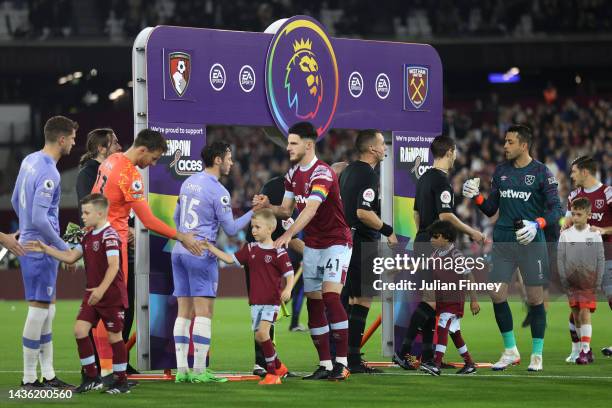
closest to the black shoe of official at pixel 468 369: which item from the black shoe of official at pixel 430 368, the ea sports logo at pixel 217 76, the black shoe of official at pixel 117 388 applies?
the black shoe of official at pixel 430 368

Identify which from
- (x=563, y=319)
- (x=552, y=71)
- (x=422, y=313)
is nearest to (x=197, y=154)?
(x=422, y=313)

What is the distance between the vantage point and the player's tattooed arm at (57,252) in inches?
387

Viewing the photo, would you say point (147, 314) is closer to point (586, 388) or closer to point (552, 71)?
point (586, 388)

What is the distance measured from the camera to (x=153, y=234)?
1141 centimetres

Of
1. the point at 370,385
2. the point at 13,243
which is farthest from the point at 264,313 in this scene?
the point at 13,243

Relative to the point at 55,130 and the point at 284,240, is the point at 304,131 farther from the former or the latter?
the point at 55,130

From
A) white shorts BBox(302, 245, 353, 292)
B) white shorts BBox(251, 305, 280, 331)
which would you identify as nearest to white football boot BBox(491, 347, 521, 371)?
white shorts BBox(302, 245, 353, 292)

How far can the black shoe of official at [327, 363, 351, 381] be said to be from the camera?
10828 millimetres

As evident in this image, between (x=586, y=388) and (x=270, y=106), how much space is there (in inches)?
176

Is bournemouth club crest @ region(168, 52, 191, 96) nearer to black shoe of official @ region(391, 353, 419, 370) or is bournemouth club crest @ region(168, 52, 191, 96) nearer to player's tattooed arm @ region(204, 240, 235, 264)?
player's tattooed arm @ region(204, 240, 235, 264)

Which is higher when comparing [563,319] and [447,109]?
[447,109]

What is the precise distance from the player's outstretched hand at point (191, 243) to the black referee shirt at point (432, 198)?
2.60 m

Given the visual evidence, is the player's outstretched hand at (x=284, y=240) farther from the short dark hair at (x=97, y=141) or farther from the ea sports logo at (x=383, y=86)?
the ea sports logo at (x=383, y=86)
